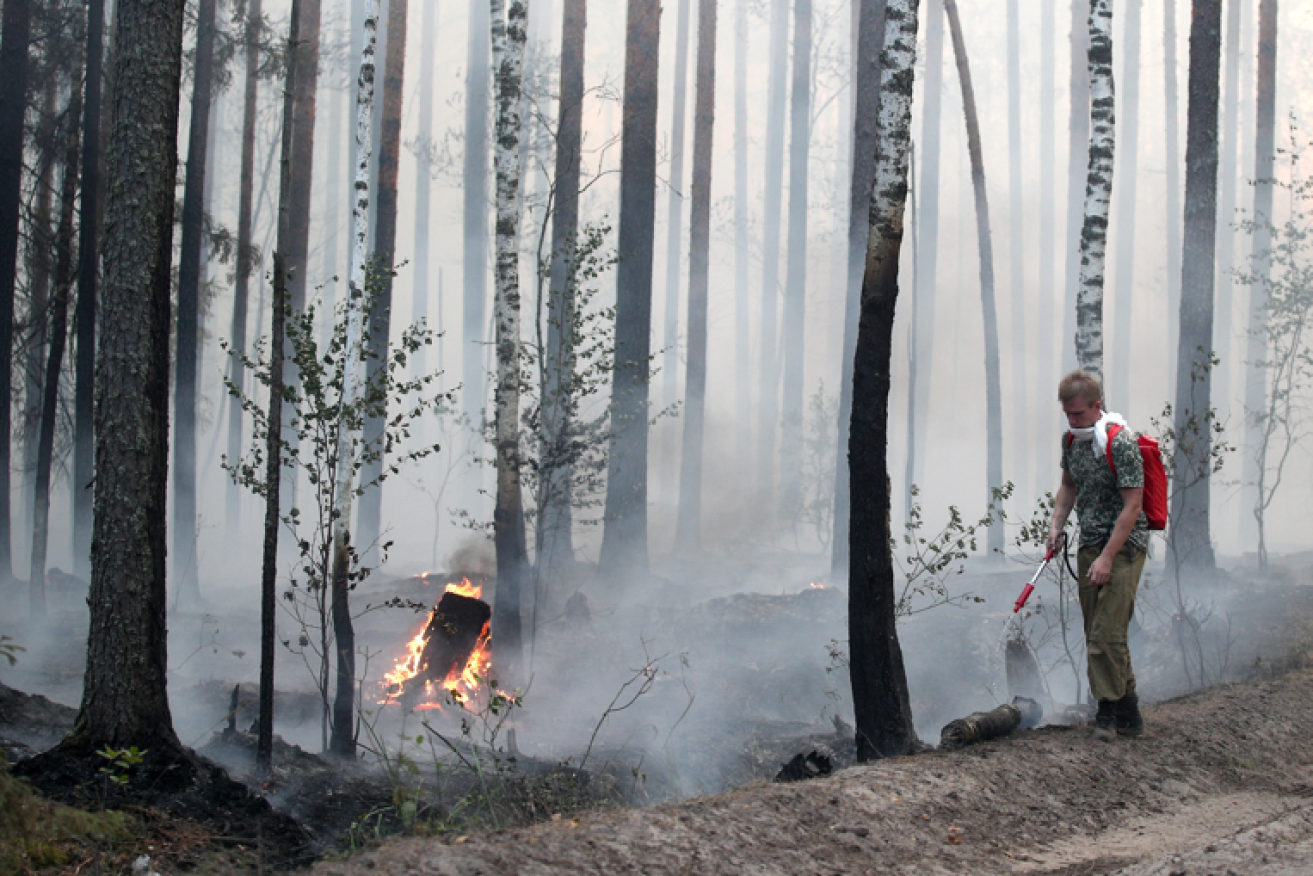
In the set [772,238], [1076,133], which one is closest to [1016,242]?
[1076,133]

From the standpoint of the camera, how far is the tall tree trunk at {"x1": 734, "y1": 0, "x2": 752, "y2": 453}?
4138cm

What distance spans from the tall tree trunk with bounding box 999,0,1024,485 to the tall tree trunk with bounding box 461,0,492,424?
80.0 feet

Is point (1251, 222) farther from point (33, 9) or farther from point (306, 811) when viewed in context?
point (33, 9)

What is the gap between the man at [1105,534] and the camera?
5.44m

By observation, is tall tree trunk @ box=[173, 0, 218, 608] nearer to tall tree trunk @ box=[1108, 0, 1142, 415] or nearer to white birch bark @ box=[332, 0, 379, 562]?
white birch bark @ box=[332, 0, 379, 562]

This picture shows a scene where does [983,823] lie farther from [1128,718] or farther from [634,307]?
[634,307]

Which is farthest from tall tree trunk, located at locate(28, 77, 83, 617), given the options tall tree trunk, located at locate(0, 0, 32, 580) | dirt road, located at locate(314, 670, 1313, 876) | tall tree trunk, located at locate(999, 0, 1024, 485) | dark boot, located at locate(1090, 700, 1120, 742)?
tall tree trunk, located at locate(999, 0, 1024, 485)

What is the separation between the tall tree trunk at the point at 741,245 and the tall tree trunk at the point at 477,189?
1128 centimetres

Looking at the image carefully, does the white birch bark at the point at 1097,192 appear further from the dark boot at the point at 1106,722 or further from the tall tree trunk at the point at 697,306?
the tall tree trunk at the point at 697,306

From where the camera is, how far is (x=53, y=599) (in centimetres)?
1627

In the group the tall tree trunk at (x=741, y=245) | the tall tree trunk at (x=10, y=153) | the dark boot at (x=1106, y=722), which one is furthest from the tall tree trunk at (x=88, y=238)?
the tall tree trunk at (x=741, y=245)

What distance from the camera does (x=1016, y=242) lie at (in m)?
47.1

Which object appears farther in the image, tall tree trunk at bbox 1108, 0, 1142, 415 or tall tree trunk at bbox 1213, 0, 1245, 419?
tall tree trunk at bbox 1108, 0, 1142, 415

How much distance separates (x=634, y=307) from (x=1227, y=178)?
130ft
